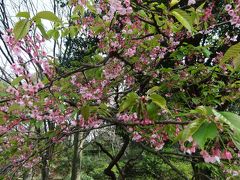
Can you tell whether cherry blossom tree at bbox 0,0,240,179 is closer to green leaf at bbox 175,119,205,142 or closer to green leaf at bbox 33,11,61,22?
green leaf at bbox 33,11,61,22

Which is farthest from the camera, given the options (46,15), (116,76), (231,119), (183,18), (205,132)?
(116,76)

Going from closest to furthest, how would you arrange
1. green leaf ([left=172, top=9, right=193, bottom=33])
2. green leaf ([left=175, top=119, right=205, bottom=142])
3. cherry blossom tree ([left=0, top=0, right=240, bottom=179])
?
green leaf ([left=175, top=119, right=205, bottom=142]) < green leaf ([left=172, top=9, right=193, bottom=33]) < cherry blossom tree ([left=0, top=0, right=240, bottom=179])

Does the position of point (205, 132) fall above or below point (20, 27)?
below

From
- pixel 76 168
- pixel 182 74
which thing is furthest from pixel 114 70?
pixel 76 168

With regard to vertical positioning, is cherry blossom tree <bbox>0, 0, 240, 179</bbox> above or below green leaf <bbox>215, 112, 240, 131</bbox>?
above

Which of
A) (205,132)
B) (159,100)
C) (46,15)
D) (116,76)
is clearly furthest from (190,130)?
(116,76)

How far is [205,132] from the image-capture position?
0.83 metres

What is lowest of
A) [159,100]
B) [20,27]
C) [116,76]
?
[159,100]

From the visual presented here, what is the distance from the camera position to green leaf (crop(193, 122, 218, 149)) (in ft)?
2.61

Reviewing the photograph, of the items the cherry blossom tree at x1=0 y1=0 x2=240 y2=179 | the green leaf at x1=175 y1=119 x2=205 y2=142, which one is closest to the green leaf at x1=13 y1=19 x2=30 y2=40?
the cherry blossom tree at x1=0 y1=0 x2=240 y2=179

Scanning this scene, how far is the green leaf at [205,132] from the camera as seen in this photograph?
0.80 metres

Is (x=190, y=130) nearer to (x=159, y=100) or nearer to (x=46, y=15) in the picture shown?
(x=159, y=100)

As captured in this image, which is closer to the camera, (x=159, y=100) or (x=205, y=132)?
(x=205, y=132)

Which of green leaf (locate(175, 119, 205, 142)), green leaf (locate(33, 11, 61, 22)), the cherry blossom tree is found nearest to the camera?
green leaf (locate(175, 119, 205, 142))
